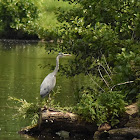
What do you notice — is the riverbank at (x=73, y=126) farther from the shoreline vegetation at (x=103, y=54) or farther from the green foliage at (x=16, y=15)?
the green foliage at (x=16, y=15)

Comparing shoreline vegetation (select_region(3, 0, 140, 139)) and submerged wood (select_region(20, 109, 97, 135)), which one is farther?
shoreline vegetation (select_region(3, 0, 140, 139))

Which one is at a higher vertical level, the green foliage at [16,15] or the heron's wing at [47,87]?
the heron's wing at [47,87]

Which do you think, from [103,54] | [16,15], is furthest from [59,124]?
[16,15]

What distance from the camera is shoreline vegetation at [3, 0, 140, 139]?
1625 centimetres

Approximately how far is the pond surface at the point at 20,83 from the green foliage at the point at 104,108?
3.95ft

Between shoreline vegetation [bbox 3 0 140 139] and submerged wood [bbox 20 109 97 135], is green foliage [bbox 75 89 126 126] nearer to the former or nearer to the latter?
shoreline vegetation [bbox 3 0 140 139]

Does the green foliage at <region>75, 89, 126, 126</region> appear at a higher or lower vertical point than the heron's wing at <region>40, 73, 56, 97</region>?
lower

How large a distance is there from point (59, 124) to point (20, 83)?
10005mm

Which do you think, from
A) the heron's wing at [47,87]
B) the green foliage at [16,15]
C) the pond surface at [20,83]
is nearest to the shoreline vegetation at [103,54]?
the heron's wing at [47,87]

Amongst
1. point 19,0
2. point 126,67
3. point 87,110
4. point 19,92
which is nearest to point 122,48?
point 126,67

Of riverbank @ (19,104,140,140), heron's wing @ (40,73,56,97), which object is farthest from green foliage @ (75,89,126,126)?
heron's wing @ (40,73,56,97)

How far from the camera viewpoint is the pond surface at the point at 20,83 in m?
17.3

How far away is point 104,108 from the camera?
1617 centimetres

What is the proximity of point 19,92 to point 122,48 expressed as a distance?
6.70 metres
